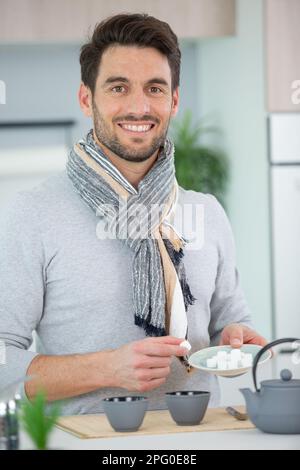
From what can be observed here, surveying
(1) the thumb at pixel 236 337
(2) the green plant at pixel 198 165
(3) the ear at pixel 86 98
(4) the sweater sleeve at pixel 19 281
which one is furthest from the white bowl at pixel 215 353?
(2) the green plant at pixel 198 165

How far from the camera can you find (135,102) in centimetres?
181

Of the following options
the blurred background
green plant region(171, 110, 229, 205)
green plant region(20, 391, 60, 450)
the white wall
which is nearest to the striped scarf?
green plant region(20, 391, 60, 450)

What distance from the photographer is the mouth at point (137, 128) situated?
1.81 metres

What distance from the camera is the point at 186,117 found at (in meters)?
4.50

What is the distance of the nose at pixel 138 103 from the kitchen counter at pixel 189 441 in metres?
0.61

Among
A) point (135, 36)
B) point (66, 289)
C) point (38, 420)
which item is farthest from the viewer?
point (135, 36)

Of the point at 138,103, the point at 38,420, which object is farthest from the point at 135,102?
the point at 38,420

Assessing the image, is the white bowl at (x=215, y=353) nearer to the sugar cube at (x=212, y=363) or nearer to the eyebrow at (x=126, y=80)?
the sugar cube at (x=212, y=363)

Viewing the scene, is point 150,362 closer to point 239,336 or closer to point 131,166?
point 239,336

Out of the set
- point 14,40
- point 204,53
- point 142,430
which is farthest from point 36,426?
point 204,53

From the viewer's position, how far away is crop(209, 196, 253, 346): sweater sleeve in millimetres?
1894

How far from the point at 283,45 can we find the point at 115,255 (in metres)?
2.15

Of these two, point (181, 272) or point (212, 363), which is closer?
Result: point (212, 363)

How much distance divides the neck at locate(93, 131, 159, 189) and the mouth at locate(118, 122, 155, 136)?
57 mm
